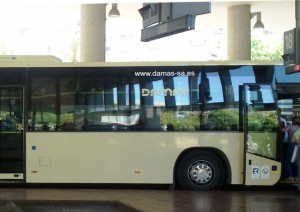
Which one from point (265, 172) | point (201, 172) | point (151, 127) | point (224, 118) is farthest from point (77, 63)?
point (265, 172)

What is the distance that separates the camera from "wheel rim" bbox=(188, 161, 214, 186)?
39.5 feet

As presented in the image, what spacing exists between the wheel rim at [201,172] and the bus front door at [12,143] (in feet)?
12.3

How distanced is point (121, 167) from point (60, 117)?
1.73m

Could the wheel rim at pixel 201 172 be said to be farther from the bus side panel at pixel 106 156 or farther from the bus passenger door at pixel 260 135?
the bus passenger door at pixel 260 135

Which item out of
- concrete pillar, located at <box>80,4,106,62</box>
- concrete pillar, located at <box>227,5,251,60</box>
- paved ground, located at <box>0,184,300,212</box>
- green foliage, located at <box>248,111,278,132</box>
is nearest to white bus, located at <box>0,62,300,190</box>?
green foliage, located at <box>248,111,278,132</box>

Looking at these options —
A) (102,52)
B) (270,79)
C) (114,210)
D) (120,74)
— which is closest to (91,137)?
(120,74)

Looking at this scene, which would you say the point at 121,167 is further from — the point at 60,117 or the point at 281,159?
the point at 281,159

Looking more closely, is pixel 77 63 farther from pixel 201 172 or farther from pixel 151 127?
pixel 201 172

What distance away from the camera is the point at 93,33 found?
68.2ft

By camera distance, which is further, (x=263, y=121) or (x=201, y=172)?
(x=201, y=172)

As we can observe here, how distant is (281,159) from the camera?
11797mm

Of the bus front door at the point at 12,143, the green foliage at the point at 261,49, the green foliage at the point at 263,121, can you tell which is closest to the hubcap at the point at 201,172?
the green foliage at the point at 263,121

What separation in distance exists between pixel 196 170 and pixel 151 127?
4.52 feet

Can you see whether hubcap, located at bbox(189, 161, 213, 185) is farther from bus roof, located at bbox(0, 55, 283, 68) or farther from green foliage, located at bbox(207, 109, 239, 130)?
bus roof, located at bbox(0, 55, 283, 68)
